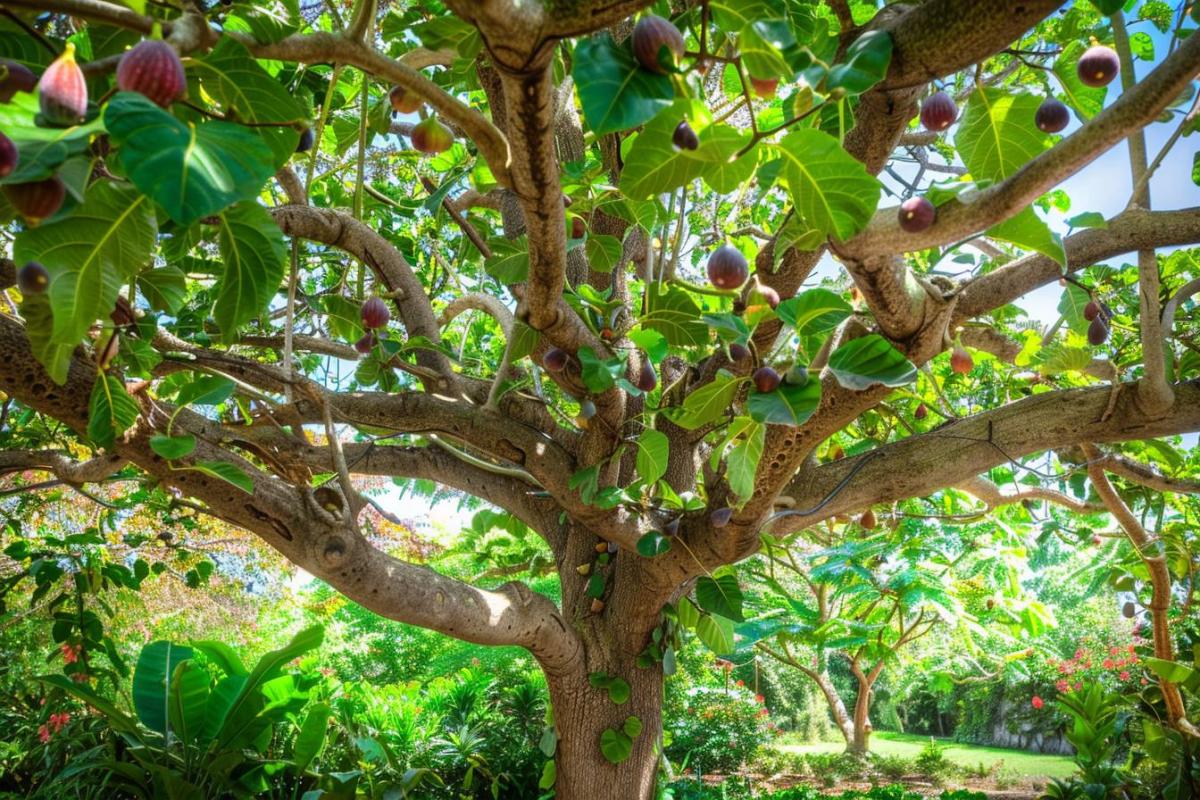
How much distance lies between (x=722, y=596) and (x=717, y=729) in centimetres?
707

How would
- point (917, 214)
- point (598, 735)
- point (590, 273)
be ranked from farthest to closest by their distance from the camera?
1. point (590, 273)
2. point (598, 735)
3. point (917, 214)

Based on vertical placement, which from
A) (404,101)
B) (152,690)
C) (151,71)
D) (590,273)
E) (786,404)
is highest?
(590,273)

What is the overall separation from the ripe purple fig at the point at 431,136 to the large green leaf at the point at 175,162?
735 mm

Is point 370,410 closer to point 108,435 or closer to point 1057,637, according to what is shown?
point 108,435

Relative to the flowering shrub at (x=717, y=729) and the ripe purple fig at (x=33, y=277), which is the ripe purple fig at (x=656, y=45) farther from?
the flowering shrub at (x=717, y=729)

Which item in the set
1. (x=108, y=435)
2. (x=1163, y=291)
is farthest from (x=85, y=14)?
(x=1163, y=291)

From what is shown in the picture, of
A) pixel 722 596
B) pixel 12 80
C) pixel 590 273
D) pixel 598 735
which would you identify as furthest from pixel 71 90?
pixel 598 735

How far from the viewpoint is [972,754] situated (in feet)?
37.4

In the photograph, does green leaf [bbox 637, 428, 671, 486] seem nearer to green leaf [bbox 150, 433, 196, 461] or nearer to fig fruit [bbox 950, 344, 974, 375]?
fig fruit [bbox 950, 344, 974, 375]

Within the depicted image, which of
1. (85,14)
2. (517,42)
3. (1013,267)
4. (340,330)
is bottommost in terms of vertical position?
(85,14)

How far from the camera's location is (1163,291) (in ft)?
8.38

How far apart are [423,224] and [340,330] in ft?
4.49

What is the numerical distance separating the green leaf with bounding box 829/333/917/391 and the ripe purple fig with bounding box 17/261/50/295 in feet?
3.56

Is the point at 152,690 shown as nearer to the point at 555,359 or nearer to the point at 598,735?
the point at 598,735
